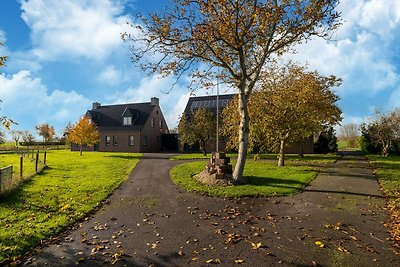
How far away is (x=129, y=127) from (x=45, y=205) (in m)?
38.8

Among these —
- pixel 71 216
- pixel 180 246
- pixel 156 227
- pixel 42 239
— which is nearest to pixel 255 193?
pixel 156 227

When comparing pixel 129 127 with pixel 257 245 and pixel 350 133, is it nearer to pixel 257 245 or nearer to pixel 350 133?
pixel 257 245

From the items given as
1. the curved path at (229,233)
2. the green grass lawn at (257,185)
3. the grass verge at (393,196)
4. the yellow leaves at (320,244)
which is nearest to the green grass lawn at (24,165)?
the curved path at (229,233)

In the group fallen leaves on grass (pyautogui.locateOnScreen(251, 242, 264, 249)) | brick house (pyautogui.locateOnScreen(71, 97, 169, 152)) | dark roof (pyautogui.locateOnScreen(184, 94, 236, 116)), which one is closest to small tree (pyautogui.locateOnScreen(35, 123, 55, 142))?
brick house (pyautogui.locateOnScreen(71, 97, 169, 152))

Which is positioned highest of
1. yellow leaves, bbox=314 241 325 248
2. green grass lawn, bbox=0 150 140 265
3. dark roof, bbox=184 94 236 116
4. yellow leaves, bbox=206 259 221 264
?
dark roof, bbox=184 94 236 116

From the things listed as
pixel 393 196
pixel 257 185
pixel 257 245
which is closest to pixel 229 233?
pixel 257 245

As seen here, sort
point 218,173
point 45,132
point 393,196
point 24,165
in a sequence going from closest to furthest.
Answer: point 393,196
point 218,173
point 24,165
point 45,132

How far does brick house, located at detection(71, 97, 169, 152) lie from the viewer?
48906 mm

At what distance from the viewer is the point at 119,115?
5241 centimetres

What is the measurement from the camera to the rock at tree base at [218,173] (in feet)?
50.2

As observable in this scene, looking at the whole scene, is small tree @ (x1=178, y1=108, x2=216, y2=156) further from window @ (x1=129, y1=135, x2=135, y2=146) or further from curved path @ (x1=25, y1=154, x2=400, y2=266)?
curved path @ (x1=25, y1=154, x2=400, y2=266)

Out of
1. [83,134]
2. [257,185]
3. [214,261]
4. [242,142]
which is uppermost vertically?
[83,134]

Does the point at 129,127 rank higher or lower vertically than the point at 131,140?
higher

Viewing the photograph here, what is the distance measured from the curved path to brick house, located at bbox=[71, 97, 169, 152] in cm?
3637
